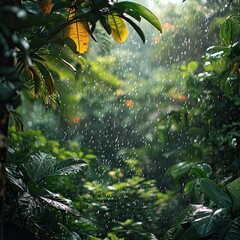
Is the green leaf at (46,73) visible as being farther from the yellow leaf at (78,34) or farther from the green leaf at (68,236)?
the green leaf at (68,236)

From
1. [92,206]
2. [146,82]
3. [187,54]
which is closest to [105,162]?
[146,82]

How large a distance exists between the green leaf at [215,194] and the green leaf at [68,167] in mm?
522

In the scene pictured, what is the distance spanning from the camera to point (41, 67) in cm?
178

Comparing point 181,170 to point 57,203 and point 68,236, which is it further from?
point 57,203

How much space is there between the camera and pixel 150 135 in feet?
21.9

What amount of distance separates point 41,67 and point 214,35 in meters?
4.40

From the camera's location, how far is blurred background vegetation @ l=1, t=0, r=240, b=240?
2057 millimetres

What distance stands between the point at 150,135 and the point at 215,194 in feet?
15.4

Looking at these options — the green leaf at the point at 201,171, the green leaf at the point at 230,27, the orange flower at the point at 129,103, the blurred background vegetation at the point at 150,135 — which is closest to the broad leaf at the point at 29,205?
the blurred background vegetation at the point at 150,135

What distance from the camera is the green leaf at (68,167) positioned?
2.02 m

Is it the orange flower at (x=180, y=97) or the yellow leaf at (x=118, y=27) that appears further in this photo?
the orange flower at (x=180, y=97)

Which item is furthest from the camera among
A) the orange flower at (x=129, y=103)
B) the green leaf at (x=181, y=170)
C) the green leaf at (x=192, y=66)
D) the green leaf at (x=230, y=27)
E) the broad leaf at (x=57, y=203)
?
the orange flower at (x=129, y=103)

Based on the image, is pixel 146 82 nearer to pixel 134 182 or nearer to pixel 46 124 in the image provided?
pixel 46 124

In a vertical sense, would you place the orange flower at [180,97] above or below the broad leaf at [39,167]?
above
